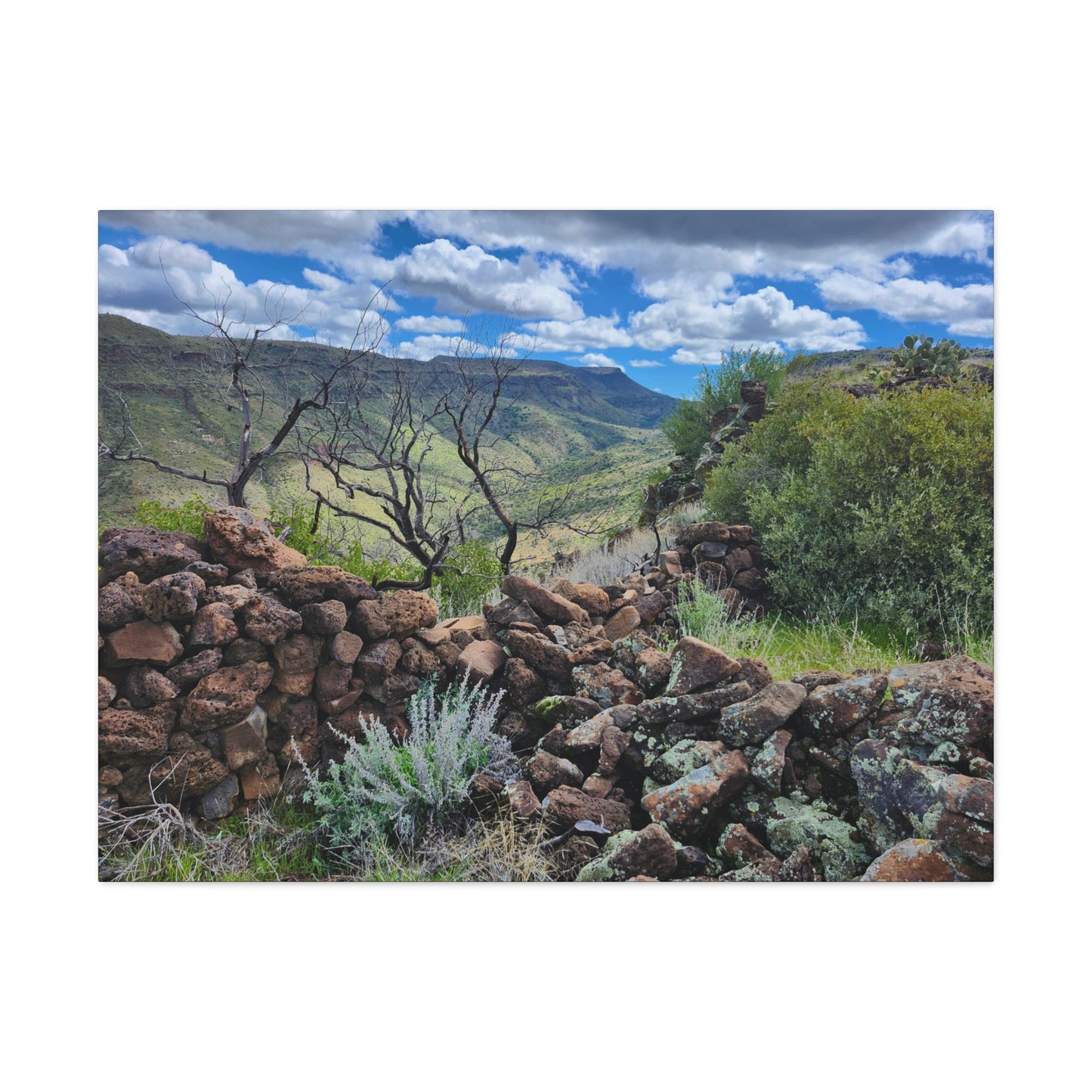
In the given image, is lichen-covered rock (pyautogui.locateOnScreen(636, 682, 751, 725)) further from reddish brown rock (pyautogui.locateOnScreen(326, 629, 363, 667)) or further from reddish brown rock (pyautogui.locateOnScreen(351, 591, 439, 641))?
reddish brown rock (pyautogui.locateOnScreen(326, 629, 363, 667))

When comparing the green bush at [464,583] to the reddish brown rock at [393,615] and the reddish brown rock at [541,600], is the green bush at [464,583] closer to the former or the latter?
the reddish brown rock at [541,600]

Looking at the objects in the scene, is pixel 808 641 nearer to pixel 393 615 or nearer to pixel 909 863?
pixel 909 863

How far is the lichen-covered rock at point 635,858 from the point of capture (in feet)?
8.84

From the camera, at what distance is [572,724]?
319 cm

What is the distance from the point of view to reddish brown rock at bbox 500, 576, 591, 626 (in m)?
3.69

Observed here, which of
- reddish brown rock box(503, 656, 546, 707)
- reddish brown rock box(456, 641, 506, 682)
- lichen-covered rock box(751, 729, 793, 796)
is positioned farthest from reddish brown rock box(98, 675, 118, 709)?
lichen-covered rock box(751, 729, 793, 796)

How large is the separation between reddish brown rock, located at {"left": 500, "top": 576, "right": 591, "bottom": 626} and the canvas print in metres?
0.03

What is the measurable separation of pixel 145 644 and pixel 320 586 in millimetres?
736

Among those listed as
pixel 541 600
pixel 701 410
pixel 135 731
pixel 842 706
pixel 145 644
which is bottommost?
pixel 135 731

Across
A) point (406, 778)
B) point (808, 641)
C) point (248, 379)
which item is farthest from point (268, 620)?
point (808, 641)

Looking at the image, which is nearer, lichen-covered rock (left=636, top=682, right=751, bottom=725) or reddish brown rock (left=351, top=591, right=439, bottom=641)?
lichen-covered rock (left=636, top=682, right=751, bottom=725)

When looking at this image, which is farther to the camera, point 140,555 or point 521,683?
point 521,683
